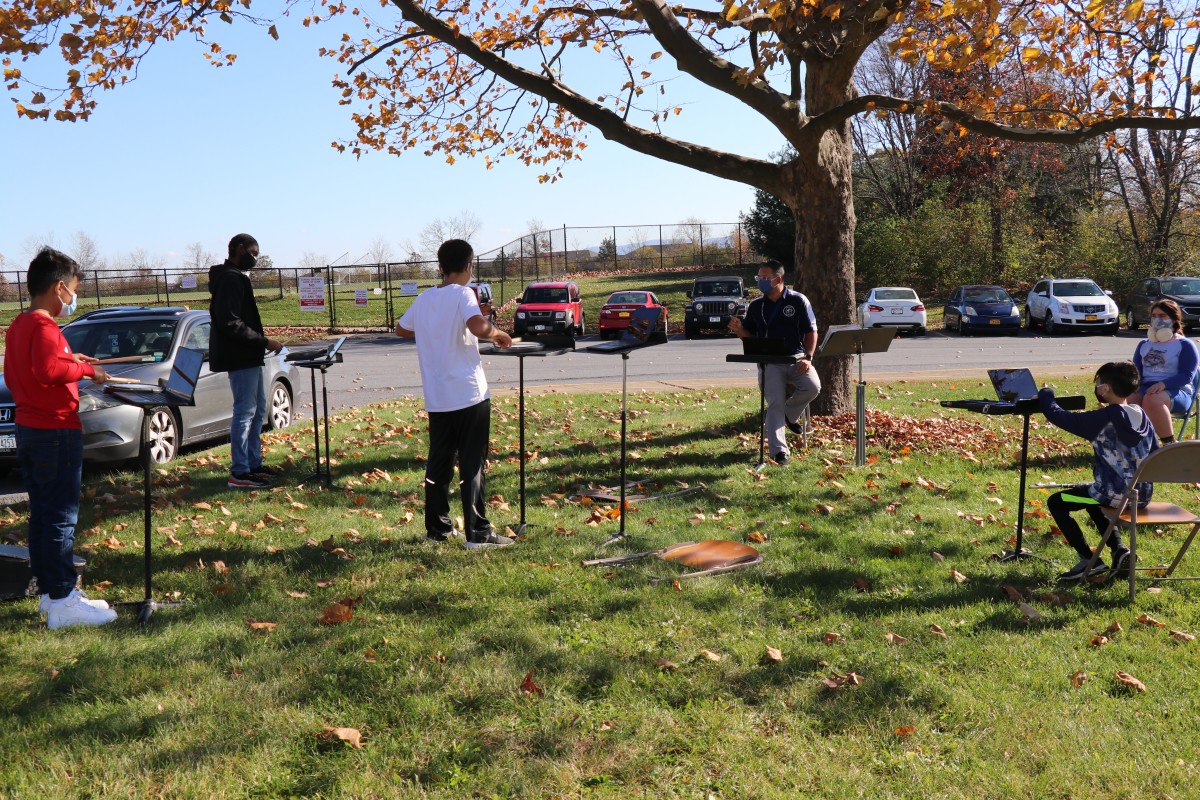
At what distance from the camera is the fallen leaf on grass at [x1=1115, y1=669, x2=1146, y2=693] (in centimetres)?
421

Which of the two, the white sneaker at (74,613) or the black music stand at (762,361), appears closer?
the white sneaker at (74,613)

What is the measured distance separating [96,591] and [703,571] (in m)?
3.50

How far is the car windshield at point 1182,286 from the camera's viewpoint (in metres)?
27.2

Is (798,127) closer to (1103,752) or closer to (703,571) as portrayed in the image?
(703,571)

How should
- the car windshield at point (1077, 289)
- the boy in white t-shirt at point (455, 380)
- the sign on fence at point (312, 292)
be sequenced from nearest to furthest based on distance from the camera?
the boy in white t-shirt at point (455, 380) → the sign on fence at point (312, 292) → the car windshield at point (1077, 289)

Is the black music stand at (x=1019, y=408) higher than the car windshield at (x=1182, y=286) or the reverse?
the reverse

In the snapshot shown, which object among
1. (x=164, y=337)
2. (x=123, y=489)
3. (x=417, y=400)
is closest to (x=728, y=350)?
(x=417, y=400)

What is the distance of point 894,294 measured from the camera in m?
29.2

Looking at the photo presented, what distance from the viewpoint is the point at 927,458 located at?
9.22 meters

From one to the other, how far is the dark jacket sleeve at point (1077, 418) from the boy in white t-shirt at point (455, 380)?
3.14 m

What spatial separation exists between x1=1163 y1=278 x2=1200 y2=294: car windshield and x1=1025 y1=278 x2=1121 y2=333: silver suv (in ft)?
5.01

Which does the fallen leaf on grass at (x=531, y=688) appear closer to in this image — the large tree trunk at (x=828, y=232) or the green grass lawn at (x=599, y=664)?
the green grass lawn at (x=599, y=664)

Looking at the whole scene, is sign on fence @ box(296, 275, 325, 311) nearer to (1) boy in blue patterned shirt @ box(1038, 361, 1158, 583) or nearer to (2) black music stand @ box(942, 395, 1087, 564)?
(2) black music stand @ box(942, 395, 1087, 564)

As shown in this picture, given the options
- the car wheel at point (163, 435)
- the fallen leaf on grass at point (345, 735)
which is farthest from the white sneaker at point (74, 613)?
the car wheel at point (163, 435)
